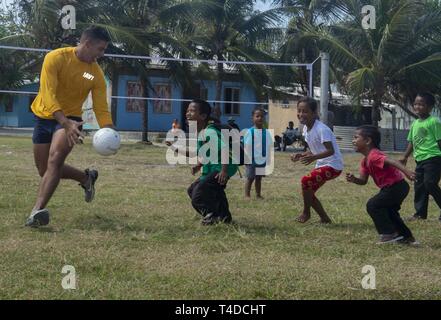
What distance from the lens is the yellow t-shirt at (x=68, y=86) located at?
17.5 feet

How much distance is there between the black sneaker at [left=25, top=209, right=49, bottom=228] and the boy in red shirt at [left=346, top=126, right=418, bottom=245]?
2.41m

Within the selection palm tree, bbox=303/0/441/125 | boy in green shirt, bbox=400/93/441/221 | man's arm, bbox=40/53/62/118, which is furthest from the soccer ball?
palm tree, bbox=303/0/441/125

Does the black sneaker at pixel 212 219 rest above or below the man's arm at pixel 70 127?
below

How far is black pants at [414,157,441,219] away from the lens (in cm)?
659

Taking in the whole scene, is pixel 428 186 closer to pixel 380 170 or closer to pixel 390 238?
pixel 380 170

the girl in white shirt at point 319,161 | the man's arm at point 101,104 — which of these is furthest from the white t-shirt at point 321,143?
the man's arm at point 101,104

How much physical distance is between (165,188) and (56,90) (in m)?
3.29

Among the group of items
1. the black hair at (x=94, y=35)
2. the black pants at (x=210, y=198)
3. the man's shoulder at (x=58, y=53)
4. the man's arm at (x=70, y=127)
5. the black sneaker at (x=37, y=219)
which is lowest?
the black sneaker at (x=37, y=219)

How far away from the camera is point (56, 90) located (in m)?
5.48

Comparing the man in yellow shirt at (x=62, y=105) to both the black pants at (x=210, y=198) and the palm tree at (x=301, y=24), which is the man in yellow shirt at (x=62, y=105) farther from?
the palm tree at (x=301, y=24)

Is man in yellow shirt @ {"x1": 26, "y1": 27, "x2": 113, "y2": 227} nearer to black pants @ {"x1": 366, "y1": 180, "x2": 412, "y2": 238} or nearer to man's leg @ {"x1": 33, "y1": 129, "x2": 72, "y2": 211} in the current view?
man's leg @ {"x1": 33, "y1": 129, "x2": 72, "y2": 211}
